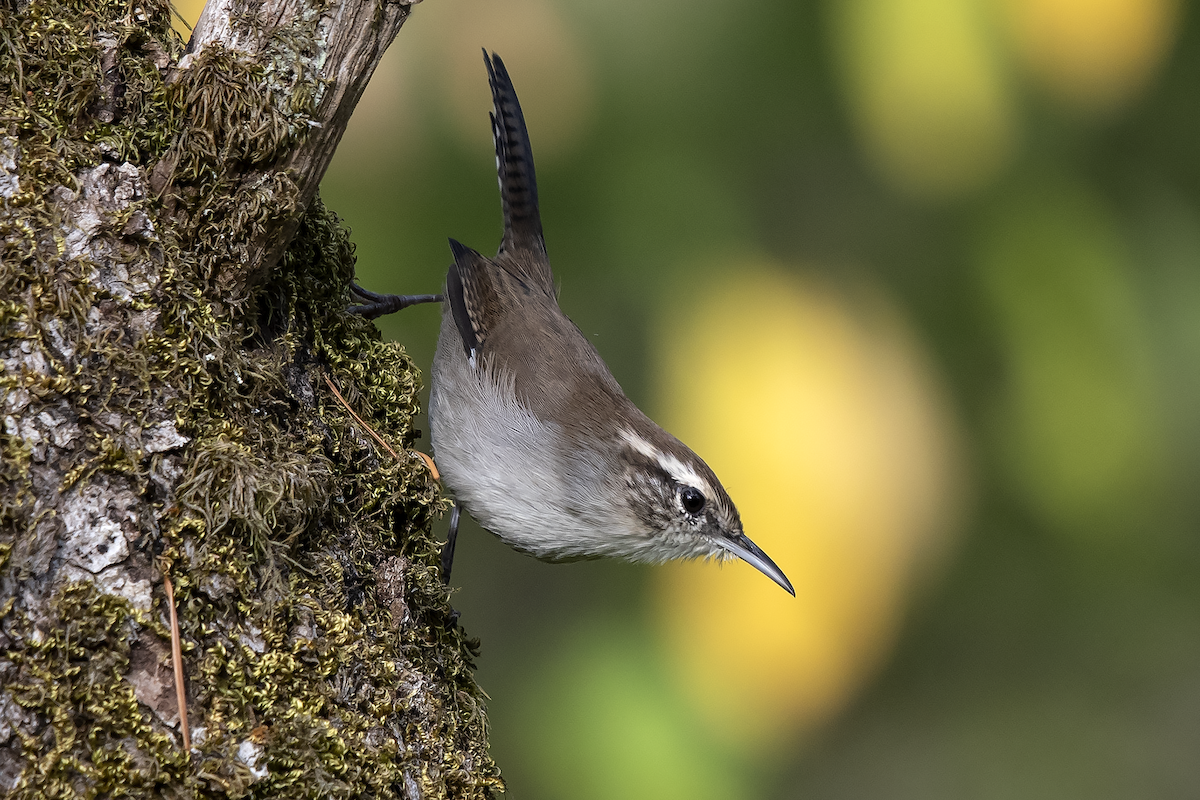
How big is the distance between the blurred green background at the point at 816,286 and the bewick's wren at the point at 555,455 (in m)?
0.44

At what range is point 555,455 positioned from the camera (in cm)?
324

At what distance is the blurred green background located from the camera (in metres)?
3.68

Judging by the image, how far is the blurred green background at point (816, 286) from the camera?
3680mm

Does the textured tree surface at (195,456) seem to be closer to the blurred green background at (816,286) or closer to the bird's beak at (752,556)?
the bird's beak at (752,556)

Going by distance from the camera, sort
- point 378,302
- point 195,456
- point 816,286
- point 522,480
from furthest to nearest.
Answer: point 816,286, point 378,302, point 522,480, point 195,456

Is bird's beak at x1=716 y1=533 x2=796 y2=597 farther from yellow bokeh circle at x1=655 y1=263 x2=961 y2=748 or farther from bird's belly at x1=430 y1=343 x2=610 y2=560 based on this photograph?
yellow bokeh circle at x1=655 y1=263 x2=961 y2=748

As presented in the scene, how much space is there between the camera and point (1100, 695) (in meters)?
5.06

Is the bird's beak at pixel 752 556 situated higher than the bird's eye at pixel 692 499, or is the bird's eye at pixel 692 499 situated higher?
the bird's eye at pixel 692 499

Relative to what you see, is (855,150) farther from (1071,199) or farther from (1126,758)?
(1126,758)

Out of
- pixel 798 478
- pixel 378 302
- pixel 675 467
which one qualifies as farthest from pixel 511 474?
pixel 798 478

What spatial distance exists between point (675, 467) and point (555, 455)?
0.43 meters

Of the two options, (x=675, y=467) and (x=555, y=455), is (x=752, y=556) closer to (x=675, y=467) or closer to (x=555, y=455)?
(x=675, y=467)

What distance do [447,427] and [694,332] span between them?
1147mm

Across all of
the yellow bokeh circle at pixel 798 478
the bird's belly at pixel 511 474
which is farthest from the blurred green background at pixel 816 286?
the bird's belly at pixel 511 474
